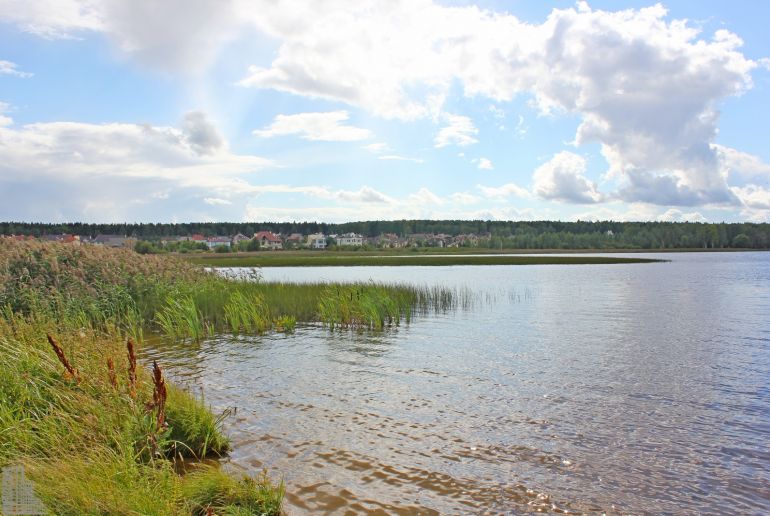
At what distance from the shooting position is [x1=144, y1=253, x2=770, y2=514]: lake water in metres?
6.82

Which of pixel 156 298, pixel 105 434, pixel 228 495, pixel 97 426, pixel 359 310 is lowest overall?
pixel 228 495

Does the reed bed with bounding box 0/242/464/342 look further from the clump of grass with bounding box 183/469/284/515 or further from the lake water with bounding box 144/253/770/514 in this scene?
the clump of grass with bounding box 183/469/284/515

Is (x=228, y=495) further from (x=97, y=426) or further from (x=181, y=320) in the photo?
(x=181, y=320)

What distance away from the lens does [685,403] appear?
10656 mm

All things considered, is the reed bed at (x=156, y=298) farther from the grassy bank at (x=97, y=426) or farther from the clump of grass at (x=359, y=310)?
the grassy bank at (x=97, y=426)

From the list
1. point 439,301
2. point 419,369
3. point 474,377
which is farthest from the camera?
point 439,301

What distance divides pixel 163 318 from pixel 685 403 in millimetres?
15556

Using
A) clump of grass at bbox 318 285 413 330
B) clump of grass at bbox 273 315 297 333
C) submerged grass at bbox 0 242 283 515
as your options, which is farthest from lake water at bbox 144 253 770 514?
clump of grass at bbox 318 285 413 330

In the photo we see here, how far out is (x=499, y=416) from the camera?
9.78 metres

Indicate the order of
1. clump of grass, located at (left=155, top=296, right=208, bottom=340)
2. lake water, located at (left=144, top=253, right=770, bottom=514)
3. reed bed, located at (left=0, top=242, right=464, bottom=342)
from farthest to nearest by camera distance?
clump of grass, located at (left=155, top=296, right=208, bottom=340), reed bed, located at (left=0, top=242, right=464, bottom=342), lake water, located at (left=144, top=253, right=770, bottom=514)

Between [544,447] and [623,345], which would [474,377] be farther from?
[623,345]

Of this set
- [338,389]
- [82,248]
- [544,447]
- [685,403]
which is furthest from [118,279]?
[685,403]

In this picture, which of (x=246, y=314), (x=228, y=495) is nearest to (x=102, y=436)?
(x=228, y=495)

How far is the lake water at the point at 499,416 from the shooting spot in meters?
6.82
